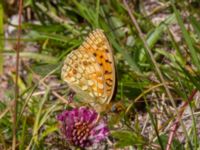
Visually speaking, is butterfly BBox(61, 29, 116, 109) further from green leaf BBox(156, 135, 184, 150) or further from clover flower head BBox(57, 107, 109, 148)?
green leaf BBox(156, 135, 184, 150)

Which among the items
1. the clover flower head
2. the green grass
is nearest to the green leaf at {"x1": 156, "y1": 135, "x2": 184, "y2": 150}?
the green grass

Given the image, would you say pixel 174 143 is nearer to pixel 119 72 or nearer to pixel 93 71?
pixel 93 71

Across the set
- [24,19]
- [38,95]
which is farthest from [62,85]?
[24,19]

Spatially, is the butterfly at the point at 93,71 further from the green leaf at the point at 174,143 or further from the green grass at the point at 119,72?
the green leaf at the point at 174,143

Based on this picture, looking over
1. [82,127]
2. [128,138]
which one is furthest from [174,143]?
[82,127]

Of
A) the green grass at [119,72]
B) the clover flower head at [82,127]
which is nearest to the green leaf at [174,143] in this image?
the green grass at [119,72]
